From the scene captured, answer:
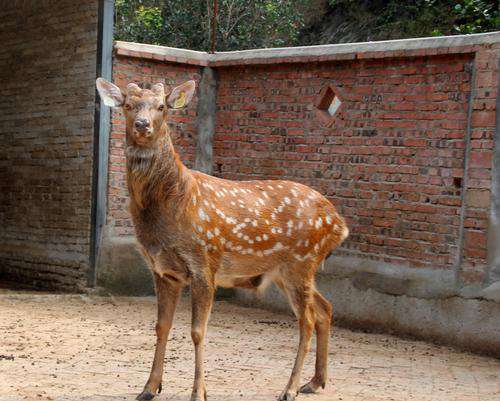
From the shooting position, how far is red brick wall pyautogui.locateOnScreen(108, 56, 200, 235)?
10172mm

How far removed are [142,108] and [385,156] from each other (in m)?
3.99

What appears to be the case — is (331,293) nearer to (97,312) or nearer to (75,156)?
(97,312)

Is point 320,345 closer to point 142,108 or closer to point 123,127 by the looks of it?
point 142,108

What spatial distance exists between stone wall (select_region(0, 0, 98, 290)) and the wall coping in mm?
842

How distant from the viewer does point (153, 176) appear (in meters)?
5.76

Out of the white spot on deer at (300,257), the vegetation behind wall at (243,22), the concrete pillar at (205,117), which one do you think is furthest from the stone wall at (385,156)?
the vegetation behind wall at (243,22)

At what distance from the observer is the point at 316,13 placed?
1877cm

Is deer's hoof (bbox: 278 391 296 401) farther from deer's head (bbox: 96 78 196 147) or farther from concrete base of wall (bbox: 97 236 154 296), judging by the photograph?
concrete base of wall (bbox: 97 236 154 296)

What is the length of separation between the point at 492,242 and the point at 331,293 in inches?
82.0

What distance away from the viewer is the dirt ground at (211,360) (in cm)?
627

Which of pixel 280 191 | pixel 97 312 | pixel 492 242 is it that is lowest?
pixel 97 312

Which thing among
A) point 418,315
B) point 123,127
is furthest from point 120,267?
point 418,315

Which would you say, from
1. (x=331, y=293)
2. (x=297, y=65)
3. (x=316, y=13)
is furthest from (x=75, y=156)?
(x=316, y=13)

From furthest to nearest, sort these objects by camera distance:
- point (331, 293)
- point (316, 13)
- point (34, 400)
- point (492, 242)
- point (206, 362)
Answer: point (316, 13) → point (331, 293) → point (492, 242) → point (206, 362) → point (34, 400)
